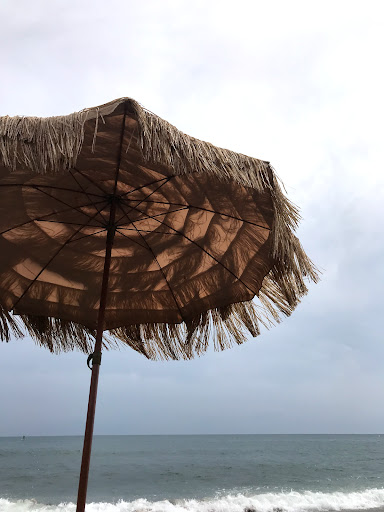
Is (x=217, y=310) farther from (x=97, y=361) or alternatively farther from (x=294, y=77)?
(x=294, y=77)

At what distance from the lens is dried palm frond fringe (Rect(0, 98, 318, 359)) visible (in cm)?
192

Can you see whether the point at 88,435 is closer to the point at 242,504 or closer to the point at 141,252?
the point at 141,252

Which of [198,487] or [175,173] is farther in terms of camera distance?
[198,487]

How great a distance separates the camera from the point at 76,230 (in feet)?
10.4

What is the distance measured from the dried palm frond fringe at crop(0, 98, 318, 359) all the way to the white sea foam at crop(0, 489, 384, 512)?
11.0 meters

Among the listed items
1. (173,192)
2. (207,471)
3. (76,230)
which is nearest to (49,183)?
(76,230)

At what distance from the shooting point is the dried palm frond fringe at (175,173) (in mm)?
1922

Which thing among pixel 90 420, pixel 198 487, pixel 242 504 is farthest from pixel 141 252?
pixel 198 487

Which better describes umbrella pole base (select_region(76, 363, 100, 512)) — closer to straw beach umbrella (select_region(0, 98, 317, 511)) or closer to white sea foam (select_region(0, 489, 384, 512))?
straw beach umbrella (select_region(0, 98, 317, 511))

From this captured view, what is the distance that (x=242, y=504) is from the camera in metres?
13.4

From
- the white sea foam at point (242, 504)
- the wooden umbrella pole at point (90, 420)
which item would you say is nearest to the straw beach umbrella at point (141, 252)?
the wooden umbrella pole at point (90, 420)

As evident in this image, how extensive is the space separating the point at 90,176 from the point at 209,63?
6.55 m

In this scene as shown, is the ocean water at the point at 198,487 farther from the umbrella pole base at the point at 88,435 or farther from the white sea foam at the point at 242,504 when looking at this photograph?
the umbrella pole base at the point at 88,435

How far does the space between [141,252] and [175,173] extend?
1.32 meters
